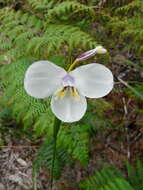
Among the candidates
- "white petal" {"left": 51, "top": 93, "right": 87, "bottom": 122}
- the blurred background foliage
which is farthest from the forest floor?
"white petal" {"left": 51, "top": 93, "right": 87, "bottom": 122}

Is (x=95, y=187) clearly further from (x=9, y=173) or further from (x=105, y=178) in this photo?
(x=9, y=173)

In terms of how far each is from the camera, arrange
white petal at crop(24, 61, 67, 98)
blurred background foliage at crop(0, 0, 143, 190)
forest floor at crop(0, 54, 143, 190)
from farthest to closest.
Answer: forest floor at crop(0, 54, 143, 190)
blurred background foliage at crop(0, 0, 143, 190)
white petal at crop(24, 61, 67, 98)

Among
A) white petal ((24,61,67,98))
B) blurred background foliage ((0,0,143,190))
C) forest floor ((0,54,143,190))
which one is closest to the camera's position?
white petal ((24,61,67,98))

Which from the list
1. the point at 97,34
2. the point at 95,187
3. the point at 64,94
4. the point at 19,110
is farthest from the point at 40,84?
the point at 97,34

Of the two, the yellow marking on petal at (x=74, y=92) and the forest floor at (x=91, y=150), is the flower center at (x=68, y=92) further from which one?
the forest floor at (x=91, y=150)

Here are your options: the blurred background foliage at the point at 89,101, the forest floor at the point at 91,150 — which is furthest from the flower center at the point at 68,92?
the forest floor at the point at 91,150

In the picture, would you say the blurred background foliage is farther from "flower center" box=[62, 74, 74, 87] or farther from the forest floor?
"flower center" box=[62, 74, 74, 87]
